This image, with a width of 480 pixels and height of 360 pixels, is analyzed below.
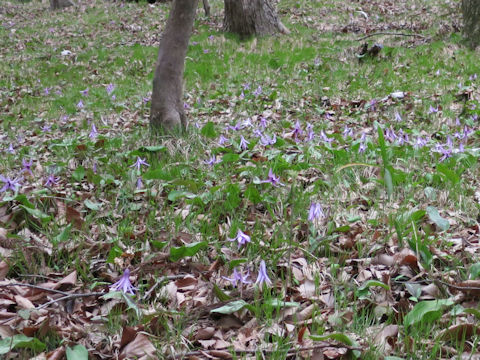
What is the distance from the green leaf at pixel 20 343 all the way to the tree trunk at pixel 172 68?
276 centimetres

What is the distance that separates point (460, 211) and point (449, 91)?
3.56 metres

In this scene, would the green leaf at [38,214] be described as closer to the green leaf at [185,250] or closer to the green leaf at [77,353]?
the green leaf at [185,250]

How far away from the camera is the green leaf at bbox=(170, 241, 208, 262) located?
2.35 meters

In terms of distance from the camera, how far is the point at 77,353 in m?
1.75

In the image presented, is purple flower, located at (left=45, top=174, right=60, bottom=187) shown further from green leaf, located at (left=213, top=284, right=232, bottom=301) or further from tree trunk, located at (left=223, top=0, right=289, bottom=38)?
tree trunk, located at (left=223, top=0, right=289, bottom=38)

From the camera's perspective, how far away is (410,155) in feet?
11.7

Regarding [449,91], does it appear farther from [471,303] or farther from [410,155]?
[471,303]

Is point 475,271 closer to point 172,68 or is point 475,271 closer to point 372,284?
point 372,284

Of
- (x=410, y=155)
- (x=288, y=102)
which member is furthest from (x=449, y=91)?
(x=410, y=155)

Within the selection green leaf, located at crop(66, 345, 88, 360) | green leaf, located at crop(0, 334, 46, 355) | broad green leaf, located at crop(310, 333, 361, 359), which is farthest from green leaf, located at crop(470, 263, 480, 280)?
green leaf, located at crop(0, 334, 46, 355)

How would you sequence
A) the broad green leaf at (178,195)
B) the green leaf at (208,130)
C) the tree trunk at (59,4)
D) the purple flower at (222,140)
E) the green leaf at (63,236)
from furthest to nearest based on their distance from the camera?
the tree trunk at (59,4)
the green leaf at (208,130)
the purple flower at (222,140)
the broad green leaf at (178,195)
the green leaf at (63,236)

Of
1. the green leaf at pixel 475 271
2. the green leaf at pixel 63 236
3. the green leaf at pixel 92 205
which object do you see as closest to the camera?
the green leaf at pixel 475 271

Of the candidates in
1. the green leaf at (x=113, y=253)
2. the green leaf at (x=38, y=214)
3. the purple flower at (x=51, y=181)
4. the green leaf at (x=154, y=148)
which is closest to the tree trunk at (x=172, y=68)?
the green leaf at (x=154, y=148)

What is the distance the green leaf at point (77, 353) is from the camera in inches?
68.0
